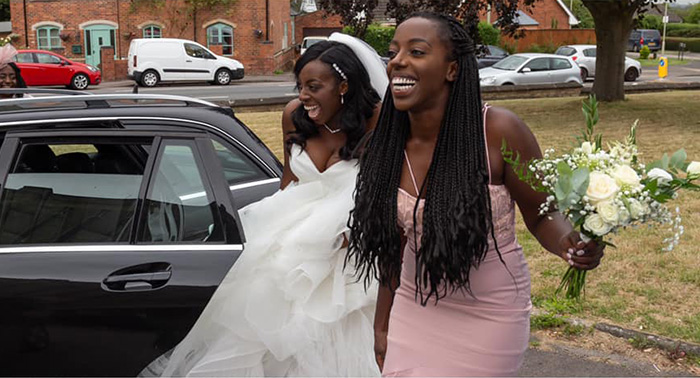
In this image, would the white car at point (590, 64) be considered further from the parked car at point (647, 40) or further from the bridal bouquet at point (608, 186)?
the bridal bouquet at point (608, 186)

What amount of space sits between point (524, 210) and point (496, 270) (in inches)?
9.3

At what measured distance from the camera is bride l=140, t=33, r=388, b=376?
3.72 m

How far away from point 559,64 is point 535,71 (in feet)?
3.11

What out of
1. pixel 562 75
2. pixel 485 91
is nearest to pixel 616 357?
pixel 485 91

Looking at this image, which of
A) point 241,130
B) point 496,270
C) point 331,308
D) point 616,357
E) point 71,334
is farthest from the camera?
point 616,357

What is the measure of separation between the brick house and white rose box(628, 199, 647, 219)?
3682 centimetres

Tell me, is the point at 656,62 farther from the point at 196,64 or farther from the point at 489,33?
the point at 196,64

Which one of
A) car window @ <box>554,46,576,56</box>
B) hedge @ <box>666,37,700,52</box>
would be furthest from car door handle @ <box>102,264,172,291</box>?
hedge @ <box>666,37,700,52</box>

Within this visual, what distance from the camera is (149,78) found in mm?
32812

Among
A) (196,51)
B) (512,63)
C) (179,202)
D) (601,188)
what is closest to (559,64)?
(512,63)

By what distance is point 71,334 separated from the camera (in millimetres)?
3527

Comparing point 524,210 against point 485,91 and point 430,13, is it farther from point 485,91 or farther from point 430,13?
point 485,91

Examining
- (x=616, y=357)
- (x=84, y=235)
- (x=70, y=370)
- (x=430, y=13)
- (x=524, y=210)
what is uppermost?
(x=430, y=13)

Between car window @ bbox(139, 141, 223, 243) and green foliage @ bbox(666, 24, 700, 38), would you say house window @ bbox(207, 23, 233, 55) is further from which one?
green foliage @ bbox(666, 24, 700, 38)
